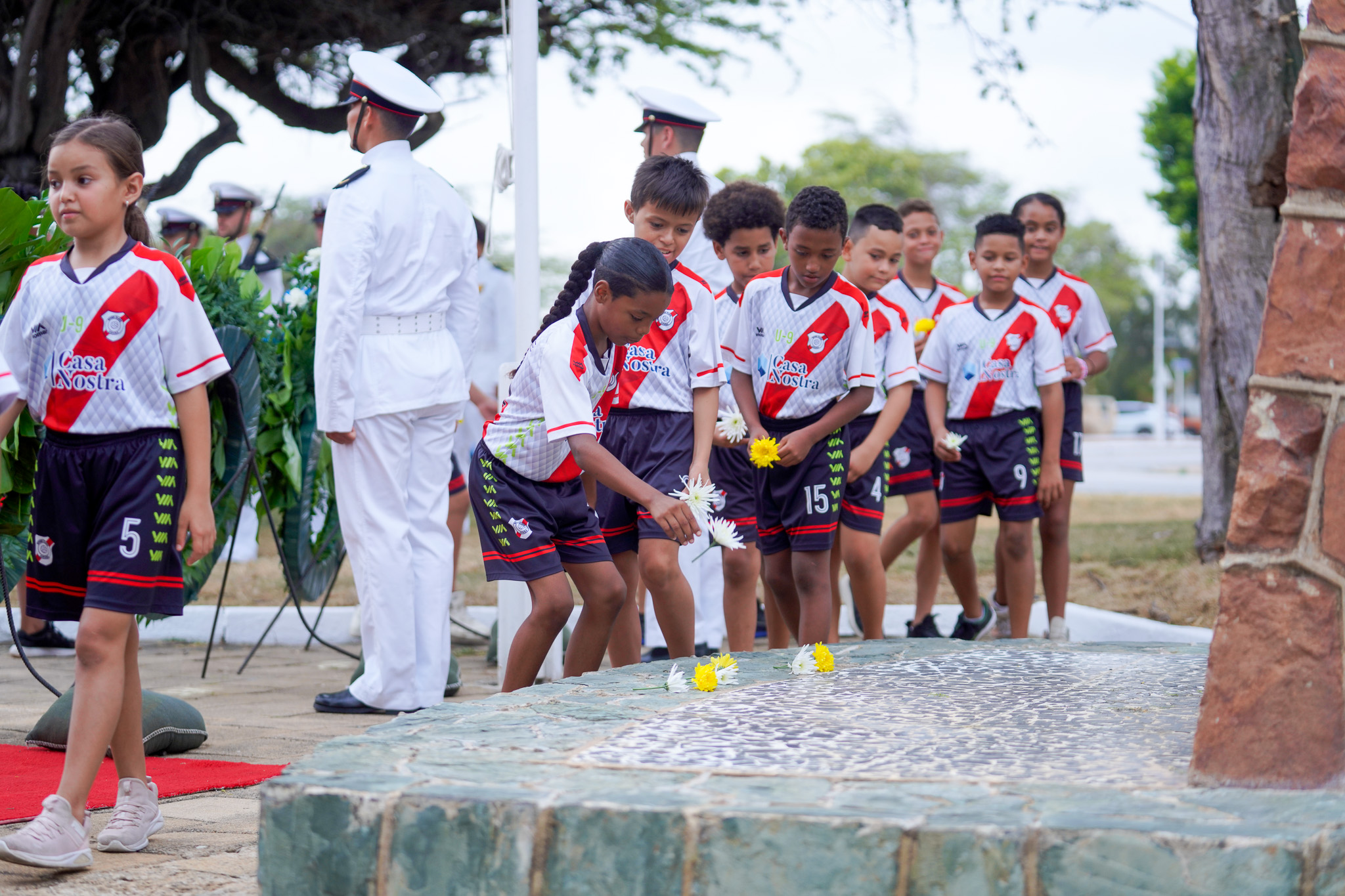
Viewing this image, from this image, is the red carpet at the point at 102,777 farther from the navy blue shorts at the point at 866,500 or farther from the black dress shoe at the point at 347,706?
the navy blue shorts at the point at 866,500

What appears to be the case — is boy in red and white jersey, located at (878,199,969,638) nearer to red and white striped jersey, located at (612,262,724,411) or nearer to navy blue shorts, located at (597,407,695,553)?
red and white striped jersey, located at (612,262,724,411)

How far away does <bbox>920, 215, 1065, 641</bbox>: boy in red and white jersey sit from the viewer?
617 centimetres

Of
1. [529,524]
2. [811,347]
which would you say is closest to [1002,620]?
[811,347]

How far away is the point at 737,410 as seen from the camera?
5406 mm

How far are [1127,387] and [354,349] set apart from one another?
73961 mm

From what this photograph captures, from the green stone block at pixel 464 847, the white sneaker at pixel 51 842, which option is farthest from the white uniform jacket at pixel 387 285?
the green stone block at pixel 464 847

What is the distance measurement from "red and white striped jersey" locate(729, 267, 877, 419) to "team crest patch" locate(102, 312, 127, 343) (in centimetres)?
244

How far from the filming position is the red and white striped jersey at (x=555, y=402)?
3865 mm

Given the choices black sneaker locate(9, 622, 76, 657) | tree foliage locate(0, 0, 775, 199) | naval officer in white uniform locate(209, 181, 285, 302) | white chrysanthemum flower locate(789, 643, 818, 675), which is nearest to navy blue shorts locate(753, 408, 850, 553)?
white chrysanthemum flower locate(789, 643, 818, 675)

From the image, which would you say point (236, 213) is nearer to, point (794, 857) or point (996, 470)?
point (996, 470)

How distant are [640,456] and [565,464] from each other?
62cm

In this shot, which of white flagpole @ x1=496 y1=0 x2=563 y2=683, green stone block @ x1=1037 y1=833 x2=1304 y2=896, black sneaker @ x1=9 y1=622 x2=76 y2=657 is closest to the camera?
green stone block @ x1=1037 y1=833 x2=1304 y2=896

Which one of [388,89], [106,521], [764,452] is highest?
[388,89]

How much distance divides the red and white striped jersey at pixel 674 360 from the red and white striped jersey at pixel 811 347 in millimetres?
382
